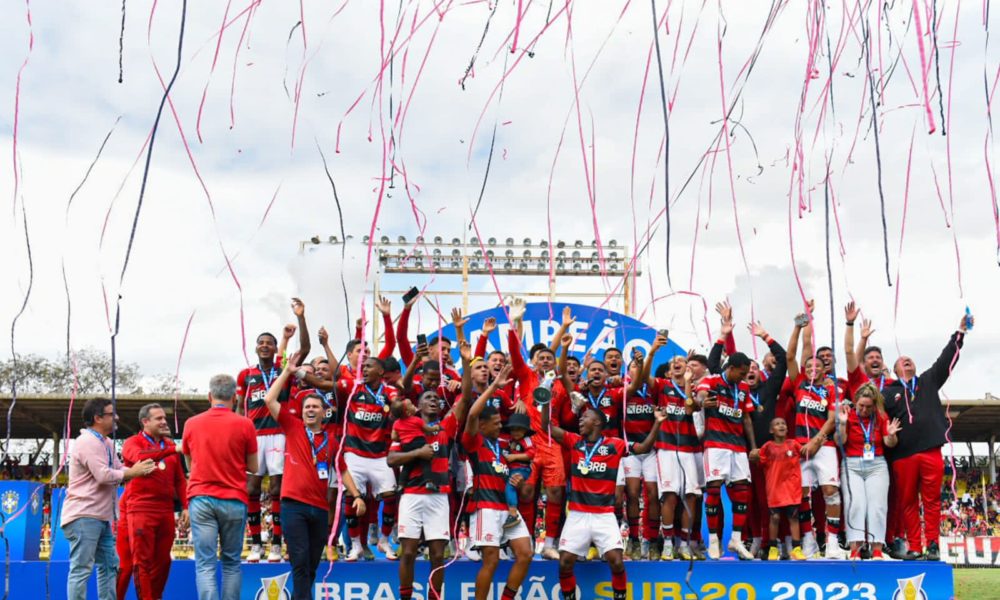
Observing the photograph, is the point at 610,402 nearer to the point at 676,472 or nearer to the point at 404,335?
the point at 676,472

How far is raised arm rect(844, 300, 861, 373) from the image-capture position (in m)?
8.91

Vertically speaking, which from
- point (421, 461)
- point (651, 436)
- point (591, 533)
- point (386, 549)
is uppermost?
point (651, 436)

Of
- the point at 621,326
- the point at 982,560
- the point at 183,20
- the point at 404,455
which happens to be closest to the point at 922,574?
the point at 404,455

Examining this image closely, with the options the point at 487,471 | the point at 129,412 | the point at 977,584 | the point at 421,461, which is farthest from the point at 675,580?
the point at 129,412

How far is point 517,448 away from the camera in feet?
26.9

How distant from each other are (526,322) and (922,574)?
22.1 feet

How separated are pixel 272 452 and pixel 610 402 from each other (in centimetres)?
306

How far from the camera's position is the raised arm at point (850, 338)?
29.2ft

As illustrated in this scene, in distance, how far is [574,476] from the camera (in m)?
8.05

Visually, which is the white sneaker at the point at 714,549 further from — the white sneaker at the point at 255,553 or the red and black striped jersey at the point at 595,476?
the white sneaker at the point at 255,553

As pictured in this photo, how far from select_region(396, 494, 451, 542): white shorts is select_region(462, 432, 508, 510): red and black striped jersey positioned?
32cm

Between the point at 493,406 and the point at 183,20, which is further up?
the point at 183,20

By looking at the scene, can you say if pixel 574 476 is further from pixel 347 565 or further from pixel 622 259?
pixel 622 259

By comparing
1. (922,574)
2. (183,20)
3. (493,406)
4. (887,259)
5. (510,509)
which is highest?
(183,20)
